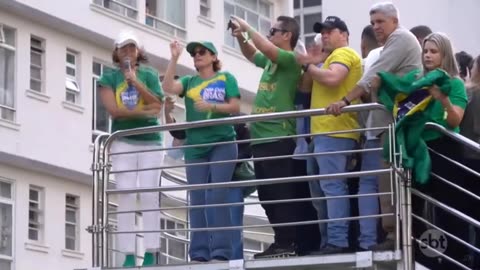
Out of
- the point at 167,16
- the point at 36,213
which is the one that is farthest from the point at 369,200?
the point at 167,16

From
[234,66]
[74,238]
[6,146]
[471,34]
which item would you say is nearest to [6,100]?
Answer: [6,146]

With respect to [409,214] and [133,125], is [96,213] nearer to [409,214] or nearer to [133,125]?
[133,125]

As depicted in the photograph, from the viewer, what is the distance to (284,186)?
1496 centimetres

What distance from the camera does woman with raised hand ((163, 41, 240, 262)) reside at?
15250mm

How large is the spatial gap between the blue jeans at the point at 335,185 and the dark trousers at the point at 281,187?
0.47 metres

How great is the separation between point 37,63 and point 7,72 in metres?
1.24

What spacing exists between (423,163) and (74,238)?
2614cm

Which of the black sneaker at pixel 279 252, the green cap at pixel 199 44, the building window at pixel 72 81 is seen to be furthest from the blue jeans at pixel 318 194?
the building window at pixel 72 81

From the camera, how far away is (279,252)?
14.7 m

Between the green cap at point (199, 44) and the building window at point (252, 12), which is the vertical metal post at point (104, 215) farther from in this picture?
the building window at point (252, 12)

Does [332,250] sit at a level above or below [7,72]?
below

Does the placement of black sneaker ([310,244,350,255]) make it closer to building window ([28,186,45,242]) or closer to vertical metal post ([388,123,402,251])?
vertical metal post ([388,123,402,251])

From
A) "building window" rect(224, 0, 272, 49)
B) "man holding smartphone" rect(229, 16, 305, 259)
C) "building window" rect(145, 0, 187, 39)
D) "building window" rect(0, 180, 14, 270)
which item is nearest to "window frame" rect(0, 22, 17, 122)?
"building window" rect(0, 180, 14, 270)

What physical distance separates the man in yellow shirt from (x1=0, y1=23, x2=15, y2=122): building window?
2331cm
